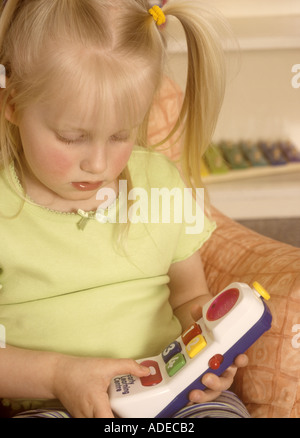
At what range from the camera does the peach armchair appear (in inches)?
25.1

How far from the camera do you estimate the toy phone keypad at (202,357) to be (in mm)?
554

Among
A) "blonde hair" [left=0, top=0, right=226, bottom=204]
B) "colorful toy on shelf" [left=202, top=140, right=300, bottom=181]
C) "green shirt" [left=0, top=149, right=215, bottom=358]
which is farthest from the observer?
"colorful toy on shelf" [left=202, top=140, right=300, bottom=181]

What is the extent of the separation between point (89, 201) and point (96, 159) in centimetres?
12

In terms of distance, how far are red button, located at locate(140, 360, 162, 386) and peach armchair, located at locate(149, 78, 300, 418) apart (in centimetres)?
13

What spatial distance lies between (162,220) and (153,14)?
0.82 feet

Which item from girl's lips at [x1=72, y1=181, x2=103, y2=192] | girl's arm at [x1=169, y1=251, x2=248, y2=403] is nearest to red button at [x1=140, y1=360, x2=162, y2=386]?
girl's arm at [x1=169, y1=251, x2=248, y2=403]

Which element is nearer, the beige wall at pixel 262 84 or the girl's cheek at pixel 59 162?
the girl's cheek at pixel 59 162

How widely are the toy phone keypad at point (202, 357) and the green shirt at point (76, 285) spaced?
78mm

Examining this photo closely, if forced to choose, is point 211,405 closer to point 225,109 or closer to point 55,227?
point 55,227

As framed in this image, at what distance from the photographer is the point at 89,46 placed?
0.53m

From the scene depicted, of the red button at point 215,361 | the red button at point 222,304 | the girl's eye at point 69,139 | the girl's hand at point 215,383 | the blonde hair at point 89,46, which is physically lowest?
the girl's hand at point 215,383

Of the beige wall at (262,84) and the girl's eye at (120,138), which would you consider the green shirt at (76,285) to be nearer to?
the girl's eye at (120,138)

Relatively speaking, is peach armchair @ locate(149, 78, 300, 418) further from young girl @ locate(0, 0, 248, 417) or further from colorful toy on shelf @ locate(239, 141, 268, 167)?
colorful toy on shelf @ locate(239, 141, 268, 167)

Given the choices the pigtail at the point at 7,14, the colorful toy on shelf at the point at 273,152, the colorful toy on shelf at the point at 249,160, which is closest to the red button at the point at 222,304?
the pigtail at the point at 7,14
